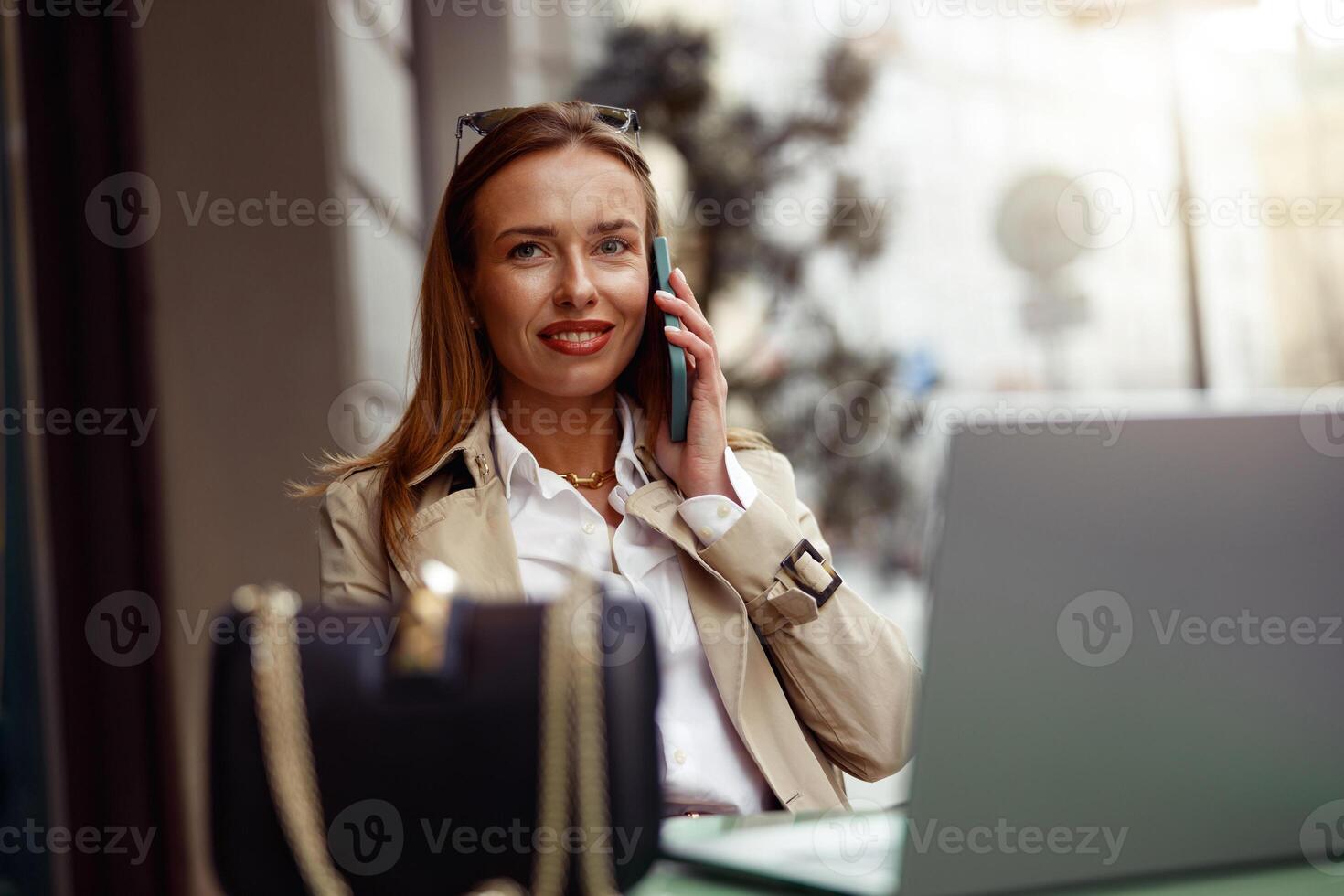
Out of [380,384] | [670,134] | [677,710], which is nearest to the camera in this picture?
[677,710]

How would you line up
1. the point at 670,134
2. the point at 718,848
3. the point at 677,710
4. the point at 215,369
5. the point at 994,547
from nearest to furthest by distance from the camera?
1. the point at 994,547
2. the point at 718,848
3. the point at 677,710
4. the point at 215,369
5. the point at 670,134

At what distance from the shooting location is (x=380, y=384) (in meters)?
3.08

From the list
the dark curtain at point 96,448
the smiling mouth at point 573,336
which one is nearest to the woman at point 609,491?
the smiling mouth at point 573,336

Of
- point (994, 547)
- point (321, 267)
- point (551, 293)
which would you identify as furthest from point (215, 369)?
point (994, 547)

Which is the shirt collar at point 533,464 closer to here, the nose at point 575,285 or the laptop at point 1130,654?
the nose at point 575,285

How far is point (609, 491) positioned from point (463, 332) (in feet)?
0.91

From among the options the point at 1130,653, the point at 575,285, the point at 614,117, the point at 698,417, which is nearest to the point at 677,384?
the point at 698,417

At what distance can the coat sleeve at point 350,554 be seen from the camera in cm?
148

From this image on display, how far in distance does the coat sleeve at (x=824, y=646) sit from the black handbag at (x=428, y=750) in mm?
729

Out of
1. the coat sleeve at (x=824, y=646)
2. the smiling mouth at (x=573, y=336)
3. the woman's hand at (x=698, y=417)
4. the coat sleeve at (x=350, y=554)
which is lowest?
the coat sleeve at (x=824, y=646)

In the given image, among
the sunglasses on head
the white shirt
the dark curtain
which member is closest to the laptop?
A: the white shirt

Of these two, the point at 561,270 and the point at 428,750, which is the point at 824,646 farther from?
the point at 428,750

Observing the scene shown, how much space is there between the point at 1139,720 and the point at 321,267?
2465mm

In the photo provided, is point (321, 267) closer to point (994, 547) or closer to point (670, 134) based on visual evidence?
point (670, 134)
